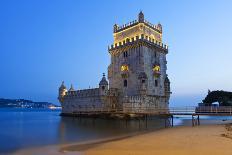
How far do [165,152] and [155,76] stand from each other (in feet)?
152

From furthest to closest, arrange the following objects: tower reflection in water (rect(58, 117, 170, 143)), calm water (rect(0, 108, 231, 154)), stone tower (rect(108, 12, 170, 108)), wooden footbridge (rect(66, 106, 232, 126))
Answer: stone tower (rect(108, 12, 170, 108)), wooden footbridge (rect(66, 106, 232, 126)), tower reflection in water (rect(58, 117, 170, 143)), calm water (rect(0, 108, 231, 154))

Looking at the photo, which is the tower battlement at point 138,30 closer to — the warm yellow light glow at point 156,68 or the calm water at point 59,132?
the warm yellow light glow at point 156,68

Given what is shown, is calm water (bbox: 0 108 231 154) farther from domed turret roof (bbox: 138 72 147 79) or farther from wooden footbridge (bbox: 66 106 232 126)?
domed turret roof (bbox: 138 72 147 79)

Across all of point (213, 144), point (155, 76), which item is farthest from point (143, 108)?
point (213, 144)

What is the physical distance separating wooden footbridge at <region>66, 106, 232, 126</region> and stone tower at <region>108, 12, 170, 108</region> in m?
4.64

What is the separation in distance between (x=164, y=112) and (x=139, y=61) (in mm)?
12731

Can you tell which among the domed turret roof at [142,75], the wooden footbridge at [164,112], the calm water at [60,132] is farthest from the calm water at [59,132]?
the domed turret roof at [142,75]

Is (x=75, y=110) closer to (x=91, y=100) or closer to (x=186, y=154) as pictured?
(x=91, y=100)

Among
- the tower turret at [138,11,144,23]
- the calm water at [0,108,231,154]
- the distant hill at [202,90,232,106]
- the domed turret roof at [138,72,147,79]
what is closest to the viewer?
the calm water at [0,108,231,154]

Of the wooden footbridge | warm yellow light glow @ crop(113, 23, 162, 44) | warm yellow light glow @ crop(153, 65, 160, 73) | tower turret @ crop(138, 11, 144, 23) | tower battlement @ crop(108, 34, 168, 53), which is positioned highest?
tower turret @ crop(138, 11, 144, 23)

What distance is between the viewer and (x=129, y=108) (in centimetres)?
5562

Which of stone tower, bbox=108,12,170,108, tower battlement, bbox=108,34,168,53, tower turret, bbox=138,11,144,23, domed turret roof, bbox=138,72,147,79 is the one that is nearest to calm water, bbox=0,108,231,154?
stone tower, bbox=108,12,170,108

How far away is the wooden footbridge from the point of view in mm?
38206

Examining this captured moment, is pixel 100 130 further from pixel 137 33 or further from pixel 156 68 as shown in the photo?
pixel 137 33
